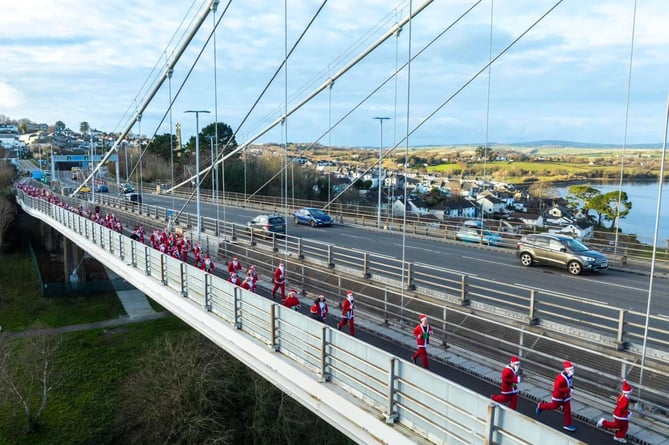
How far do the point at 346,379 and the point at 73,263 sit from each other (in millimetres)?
43556

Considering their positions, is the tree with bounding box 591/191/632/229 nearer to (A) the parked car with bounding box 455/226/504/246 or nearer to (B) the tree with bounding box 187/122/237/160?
(A) the parked car with bounding box 455/226/504/246

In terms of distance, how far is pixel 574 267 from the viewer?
17828mm

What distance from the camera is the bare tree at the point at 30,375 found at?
81.4ft

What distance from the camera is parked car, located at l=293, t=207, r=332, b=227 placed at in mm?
32344

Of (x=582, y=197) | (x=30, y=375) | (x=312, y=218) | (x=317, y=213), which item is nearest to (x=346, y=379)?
(x=582, y=197)

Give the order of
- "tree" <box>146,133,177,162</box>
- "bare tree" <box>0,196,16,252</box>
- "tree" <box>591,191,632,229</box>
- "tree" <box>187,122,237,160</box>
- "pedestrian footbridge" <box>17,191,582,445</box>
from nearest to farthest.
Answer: "pedestrian footbridge" <box>17,191,582,445</box>, "tree" <box>591,191,632,229</box>, "bare tree" <box>0,196,16,252</box>, "tree" <box>187,122,237,160</box>, "tree" <box>146,133,177,162</box>

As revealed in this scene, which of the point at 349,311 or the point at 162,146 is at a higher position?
the point at 162,146

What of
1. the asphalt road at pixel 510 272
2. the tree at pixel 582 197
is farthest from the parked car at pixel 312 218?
the tree at pixel 582 197

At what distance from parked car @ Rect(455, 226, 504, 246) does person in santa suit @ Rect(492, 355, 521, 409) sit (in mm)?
16768

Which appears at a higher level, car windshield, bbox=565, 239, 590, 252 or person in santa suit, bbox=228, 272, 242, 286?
car windshield, bbox=565, 239, 590, 252

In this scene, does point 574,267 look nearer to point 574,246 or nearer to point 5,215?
point 574,246

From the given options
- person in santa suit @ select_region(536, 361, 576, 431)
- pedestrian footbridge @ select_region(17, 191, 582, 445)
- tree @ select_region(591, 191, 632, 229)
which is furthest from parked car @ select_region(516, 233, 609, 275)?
pedestrian footbridge @ select_region(17, 191, 582, 445)

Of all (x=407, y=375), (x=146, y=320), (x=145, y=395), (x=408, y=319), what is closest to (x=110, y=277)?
(x=146, y=320)

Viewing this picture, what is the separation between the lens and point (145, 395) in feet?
78.1
